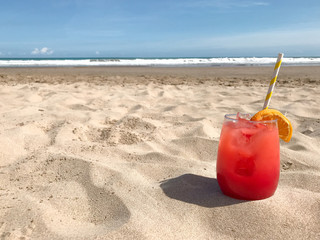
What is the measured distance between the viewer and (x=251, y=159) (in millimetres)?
1351

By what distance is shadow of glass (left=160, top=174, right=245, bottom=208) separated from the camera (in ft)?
4.62

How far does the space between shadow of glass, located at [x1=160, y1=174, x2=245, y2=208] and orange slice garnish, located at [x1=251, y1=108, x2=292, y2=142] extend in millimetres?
403

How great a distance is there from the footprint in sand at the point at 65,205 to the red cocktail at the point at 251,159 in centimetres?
51

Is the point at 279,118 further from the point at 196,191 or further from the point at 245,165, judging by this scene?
the point at 196,191

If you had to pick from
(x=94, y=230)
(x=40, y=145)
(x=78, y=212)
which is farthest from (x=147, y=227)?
(x=40, y=145)

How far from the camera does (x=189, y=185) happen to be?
1595mm

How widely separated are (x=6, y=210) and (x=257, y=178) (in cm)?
114

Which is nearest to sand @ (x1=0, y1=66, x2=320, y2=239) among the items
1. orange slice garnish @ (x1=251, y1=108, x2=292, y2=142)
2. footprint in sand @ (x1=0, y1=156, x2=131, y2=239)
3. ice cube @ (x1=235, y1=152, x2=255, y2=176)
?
footprint in sand @ (x1=0, y1=156, x2=131, y2=239)

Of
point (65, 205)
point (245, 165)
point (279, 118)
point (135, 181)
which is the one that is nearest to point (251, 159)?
point (245, 165)

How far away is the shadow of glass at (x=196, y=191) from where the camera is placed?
1407 millimetres

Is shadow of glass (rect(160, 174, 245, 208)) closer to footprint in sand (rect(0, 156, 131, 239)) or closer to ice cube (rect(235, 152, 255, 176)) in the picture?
ice cube (rect(235, 152, 255, 176))

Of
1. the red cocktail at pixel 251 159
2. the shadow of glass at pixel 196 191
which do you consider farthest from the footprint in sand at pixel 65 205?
the red cocktail at pixel 251 159

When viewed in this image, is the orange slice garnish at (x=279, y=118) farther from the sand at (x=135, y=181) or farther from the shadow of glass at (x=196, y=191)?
the shadow of glass at (x=196, y=191)

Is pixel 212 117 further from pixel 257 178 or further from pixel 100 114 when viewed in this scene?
pixel 257 178
